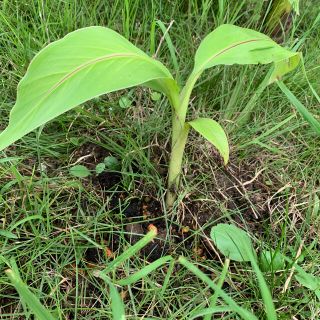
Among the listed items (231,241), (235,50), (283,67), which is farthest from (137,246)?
(283,67)

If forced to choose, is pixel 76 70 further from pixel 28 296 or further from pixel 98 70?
pixel 28 296

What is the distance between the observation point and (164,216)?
3.43 ft

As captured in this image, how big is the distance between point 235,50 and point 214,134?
0.51ft

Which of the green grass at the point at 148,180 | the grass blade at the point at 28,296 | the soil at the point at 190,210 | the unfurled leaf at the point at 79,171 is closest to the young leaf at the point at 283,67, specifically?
the green grass at the point at 148,180

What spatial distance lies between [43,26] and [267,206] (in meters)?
0.71

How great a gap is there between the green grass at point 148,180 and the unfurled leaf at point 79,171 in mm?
18

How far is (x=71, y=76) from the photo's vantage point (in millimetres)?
760

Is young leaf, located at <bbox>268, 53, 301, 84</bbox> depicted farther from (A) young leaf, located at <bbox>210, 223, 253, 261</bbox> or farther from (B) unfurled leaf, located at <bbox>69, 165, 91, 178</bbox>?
(B) unfurled leaf, located at <bbox>69, 165, 91, 178</bbox>

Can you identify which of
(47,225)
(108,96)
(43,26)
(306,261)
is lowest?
(306,261)

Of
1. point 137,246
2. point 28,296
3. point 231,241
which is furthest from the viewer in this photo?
point 231,241

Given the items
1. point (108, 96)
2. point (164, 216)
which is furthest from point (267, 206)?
point (108, 96)

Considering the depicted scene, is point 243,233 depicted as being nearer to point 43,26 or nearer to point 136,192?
point 136,192

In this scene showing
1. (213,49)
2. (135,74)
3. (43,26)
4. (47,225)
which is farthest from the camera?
(43,26)

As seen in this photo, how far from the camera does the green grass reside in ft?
3.16
